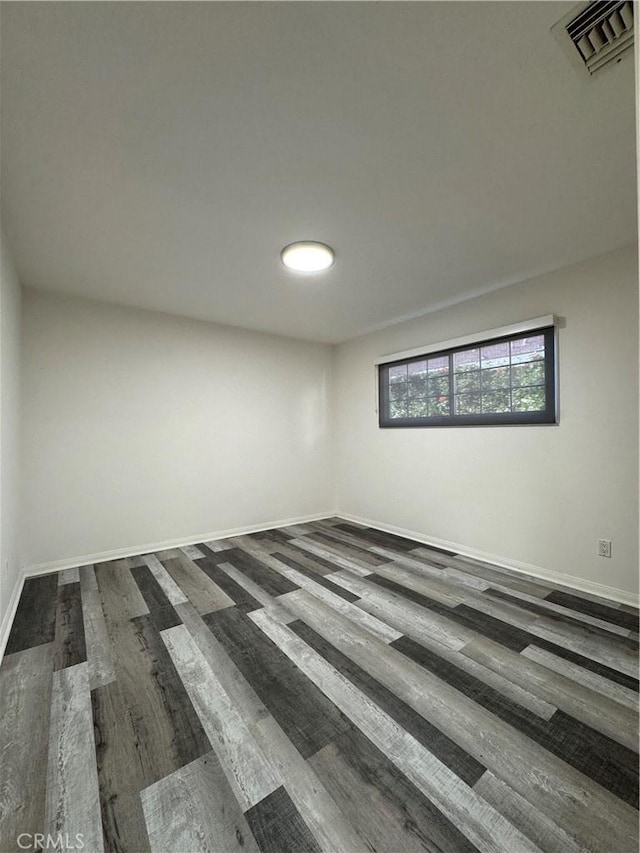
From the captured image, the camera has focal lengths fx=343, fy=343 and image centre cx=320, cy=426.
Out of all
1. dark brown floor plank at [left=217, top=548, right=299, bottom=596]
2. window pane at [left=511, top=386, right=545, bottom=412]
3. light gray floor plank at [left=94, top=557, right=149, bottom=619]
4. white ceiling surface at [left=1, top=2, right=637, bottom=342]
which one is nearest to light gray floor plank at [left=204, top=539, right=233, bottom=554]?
dark brown floor plank at [left=217, top=548, right=299, bottom=596]

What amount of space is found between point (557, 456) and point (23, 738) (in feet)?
11.4

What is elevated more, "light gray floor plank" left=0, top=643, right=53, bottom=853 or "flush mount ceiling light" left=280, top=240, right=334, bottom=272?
"flush mount ceiling light" left=280, top=240, right=334, bottom=272

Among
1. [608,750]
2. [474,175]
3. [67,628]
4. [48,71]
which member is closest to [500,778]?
[608,750]

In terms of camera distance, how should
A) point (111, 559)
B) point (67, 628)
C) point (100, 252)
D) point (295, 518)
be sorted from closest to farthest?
point (67, 628) → point (100, 252) → point (111, 559) → point (295, 518)

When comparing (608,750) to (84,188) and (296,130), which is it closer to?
(296,130)

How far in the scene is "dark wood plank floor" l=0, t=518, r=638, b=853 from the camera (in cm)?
102

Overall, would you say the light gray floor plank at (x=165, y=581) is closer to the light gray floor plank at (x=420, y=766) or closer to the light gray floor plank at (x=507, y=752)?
the light gray floor plank at (x=420, y=766)

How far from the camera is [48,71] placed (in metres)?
1.19

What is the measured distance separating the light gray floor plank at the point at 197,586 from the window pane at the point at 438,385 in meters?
2.75

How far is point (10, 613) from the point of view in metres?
2.17

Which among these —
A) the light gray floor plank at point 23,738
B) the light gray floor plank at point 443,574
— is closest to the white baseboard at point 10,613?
the light gray floor plank at point 23,738

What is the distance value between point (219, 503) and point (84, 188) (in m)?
3.04

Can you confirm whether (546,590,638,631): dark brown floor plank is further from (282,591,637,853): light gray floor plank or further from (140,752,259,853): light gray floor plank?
(140,752,259,853): light gray floor plank

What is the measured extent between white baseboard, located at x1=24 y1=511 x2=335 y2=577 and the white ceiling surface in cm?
245
